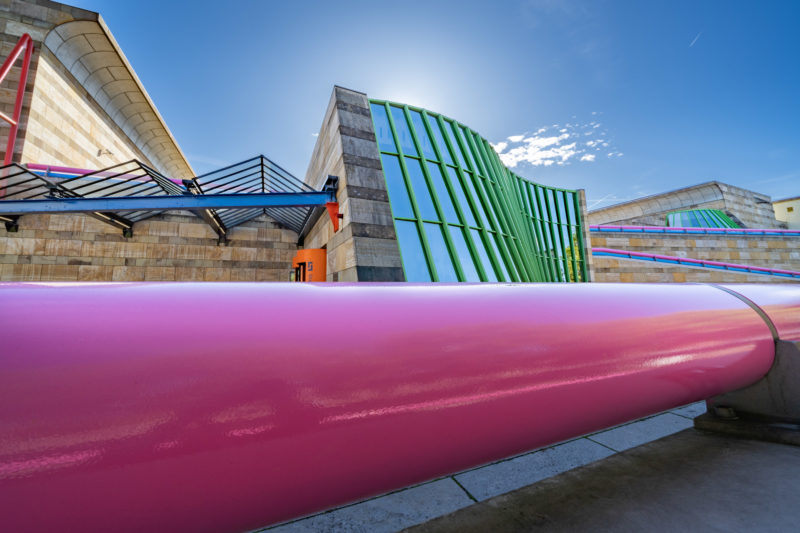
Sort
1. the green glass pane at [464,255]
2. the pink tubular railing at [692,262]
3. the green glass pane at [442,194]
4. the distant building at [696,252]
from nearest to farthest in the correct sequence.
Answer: the green glass pane at [464,255]
the green glass pane at [442,194]
the distant building at [696,252]
the pink tubular railing at [692,262]

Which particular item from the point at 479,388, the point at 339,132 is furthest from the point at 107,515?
the point at 339,132

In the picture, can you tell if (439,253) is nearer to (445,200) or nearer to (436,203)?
(436,203)

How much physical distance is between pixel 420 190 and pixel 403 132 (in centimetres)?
203

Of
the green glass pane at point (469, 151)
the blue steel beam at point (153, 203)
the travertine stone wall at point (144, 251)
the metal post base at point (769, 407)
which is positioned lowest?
the metal post base at point (769, 407)

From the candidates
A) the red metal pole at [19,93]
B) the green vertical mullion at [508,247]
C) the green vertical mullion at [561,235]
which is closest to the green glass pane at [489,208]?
the green vertical mullion at [508,247]

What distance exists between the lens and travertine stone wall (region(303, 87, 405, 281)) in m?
6.22

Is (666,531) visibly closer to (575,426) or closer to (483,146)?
(575,426)

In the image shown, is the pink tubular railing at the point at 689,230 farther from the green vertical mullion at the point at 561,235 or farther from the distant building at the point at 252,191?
the distant building at the point at 252,191

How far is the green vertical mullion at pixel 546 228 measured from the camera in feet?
46.6

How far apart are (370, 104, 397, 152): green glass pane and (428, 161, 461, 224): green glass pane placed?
3.84ft

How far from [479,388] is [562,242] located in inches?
664

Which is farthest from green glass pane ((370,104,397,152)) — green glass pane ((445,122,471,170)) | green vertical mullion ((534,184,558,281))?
green vertical mullion ((534,184,558,281))

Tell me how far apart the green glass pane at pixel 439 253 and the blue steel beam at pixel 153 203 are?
106 inches

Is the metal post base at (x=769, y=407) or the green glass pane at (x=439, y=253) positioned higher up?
the green glass pane at (x=439, y=253)
